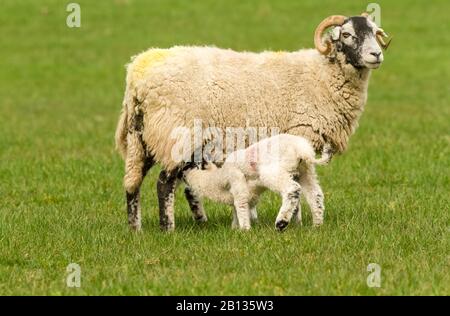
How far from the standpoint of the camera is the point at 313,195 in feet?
31.7

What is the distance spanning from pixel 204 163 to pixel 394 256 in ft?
7.96

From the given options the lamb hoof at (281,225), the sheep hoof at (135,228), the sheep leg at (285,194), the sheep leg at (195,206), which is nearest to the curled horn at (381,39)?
the sheep leg at (285,194)

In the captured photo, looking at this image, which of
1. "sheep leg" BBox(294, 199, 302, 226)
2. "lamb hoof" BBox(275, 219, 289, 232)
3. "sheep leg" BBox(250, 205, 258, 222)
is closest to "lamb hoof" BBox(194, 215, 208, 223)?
"sheep leg" BBox(250, 205, 258, 222)

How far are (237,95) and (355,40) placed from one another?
52.3 inches

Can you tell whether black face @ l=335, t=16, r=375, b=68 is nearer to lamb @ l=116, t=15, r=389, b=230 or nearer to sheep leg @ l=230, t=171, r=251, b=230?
lamb @ l=116, t=15, r=389, b=230

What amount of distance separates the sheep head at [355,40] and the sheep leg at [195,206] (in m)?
1.96

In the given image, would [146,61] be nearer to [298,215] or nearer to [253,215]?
[253,215]

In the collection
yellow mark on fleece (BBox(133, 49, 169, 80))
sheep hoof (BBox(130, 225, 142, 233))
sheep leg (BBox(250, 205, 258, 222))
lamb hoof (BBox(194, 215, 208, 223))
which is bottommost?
sheep hoof (BBox(130, 225, 142, 233))

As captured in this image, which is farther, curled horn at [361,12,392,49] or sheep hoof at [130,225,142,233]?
curled horn at [361,12,392,49]

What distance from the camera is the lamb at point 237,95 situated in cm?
963

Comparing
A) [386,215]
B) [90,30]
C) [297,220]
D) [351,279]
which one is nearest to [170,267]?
[351,279]

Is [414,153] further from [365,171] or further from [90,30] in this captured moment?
[90,30]

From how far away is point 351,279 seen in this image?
7.35m

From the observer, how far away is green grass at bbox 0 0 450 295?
7551 millimetres
